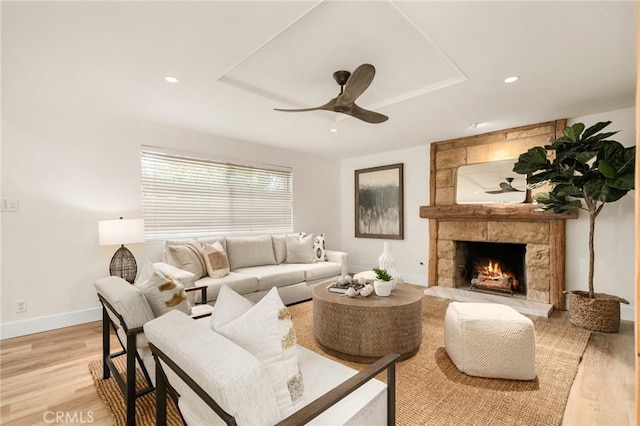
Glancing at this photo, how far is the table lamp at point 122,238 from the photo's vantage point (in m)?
3.07

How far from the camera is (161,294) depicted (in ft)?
5.81

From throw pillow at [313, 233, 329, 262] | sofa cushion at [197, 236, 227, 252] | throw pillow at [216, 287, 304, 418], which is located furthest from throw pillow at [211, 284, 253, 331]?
throw pillow at [313, 233, 329, 262]

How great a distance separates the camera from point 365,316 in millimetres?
2289

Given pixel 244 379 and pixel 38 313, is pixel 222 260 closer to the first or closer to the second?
pixel 38 313

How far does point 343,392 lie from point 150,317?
121cm

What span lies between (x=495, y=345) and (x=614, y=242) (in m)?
2.56

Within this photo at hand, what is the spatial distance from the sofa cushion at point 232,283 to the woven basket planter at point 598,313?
3.50m

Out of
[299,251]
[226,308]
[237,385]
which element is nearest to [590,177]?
[299,251]

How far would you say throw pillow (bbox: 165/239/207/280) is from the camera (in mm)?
3348

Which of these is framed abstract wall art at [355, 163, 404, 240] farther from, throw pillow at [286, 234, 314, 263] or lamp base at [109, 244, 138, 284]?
lamp base at [109, 244, 138, 284]

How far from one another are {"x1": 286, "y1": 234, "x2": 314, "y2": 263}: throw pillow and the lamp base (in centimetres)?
200

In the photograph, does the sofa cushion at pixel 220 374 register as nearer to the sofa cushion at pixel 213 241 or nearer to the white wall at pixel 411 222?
the sofa cushion at pixel 213 241

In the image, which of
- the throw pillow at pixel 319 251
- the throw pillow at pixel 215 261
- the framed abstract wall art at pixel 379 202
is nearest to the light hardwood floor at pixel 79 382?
the throw pillow at pixel 215 261

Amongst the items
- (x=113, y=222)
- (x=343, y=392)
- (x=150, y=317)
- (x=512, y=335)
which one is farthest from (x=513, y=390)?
(x=113, y=222)
